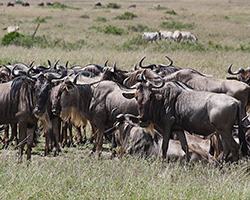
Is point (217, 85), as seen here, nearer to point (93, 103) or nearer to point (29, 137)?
point (93, 103)

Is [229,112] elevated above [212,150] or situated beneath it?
elevated above

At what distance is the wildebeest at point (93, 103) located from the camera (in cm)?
700

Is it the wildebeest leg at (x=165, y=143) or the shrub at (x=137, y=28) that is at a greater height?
the wildebeest leg at (x=165, y=143)

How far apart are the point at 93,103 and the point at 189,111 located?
1.84 m

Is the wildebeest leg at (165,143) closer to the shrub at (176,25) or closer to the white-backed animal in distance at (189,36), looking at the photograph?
the white-backed animal in distance at (189,36)

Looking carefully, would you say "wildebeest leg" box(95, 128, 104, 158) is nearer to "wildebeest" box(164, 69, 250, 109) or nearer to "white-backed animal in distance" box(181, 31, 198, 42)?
"wildebeest" box(164, 69, 250, 109)

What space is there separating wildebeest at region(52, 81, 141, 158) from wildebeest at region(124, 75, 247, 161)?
0.78 metres

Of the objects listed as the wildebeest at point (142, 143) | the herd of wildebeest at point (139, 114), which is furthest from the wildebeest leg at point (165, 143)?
the wildebeest at point (142, 143)

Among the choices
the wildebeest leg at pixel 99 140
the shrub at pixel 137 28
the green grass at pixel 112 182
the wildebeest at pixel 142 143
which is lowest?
the shrub at pixel 137 28

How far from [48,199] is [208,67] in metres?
11.6

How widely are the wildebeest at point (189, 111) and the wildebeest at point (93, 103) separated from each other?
0.78 meters

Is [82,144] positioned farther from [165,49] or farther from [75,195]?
[165,49]

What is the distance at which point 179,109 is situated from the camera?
20.5 feet

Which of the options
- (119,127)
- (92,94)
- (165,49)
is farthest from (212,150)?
(165,49)
